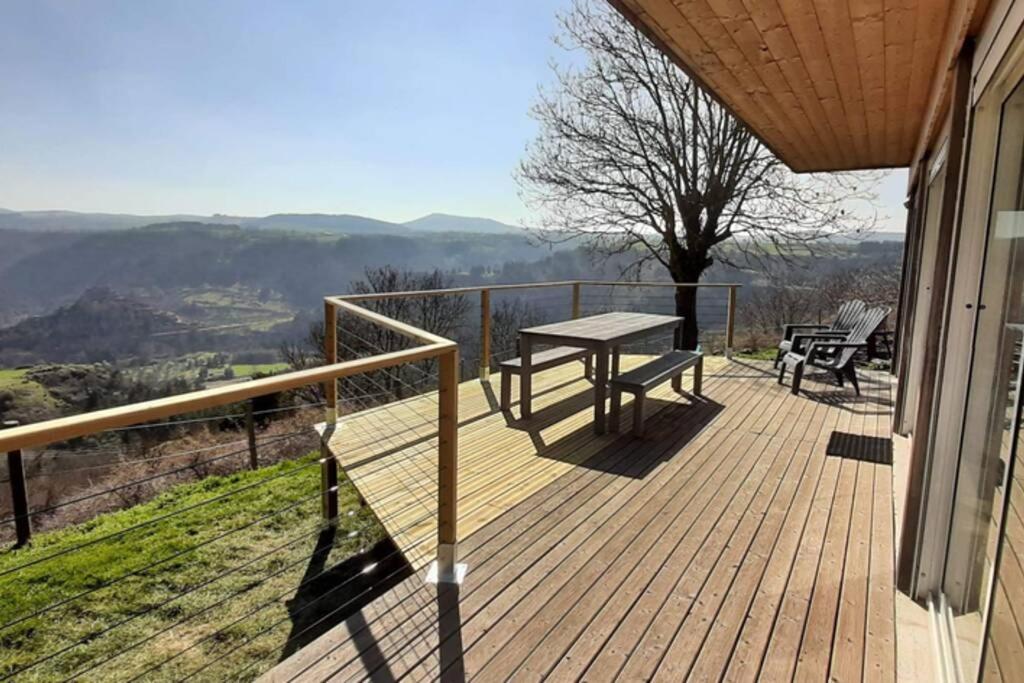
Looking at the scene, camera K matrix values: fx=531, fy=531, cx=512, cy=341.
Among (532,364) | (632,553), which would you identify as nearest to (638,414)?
(532,364)

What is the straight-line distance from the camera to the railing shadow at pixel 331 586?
3.15 m

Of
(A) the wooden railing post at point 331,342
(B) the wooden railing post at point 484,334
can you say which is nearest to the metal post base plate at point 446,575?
(A) the wooden railing post at point 331,342

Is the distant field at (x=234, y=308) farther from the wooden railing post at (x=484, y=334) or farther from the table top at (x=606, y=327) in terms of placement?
the table top at (x=606, y=327)

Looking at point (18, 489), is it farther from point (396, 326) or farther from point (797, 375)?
point (797, 375)

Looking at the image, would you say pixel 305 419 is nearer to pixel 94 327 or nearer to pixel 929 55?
pixel 94 327

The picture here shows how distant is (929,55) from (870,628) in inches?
99.0

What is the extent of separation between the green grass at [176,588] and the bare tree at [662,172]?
26.5 ft

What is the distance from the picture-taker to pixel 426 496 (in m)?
2.97

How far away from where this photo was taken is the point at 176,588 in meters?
3.60

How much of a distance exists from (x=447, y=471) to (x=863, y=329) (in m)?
5.04

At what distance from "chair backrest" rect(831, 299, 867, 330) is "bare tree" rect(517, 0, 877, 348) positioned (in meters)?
4.01

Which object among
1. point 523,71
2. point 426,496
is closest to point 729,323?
point 426,496

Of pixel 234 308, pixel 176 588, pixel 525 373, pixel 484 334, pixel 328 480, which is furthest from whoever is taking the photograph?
pixel 234 308

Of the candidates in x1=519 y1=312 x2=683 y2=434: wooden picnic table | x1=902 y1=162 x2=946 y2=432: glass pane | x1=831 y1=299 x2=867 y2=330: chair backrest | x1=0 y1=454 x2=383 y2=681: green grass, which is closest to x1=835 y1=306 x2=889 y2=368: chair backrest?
x1=831 y1=299 x2=867 y2=330: chair backrest
